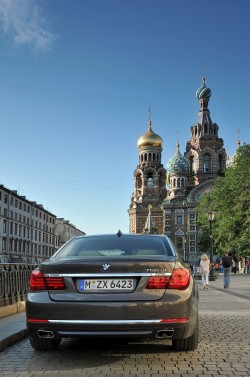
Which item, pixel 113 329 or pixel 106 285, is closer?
pixel 113 329

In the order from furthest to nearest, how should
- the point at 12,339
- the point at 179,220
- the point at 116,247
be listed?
the point at 179,220 < the point at 12,339 < the point at 116,247

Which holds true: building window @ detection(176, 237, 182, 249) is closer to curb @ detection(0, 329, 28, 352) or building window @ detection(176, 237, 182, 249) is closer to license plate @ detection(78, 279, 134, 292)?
curb @ detection(0, 329, 28, 352)

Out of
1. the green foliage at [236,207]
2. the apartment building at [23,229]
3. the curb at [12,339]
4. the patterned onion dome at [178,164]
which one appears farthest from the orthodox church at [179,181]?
the curb at [12,339]

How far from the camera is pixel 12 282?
439 inches

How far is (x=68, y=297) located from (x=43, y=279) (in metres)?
0.40

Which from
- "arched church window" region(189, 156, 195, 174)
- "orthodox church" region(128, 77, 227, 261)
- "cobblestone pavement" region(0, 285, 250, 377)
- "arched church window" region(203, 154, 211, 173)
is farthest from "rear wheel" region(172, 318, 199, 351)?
"arched church window" region(189, 156, 195, 174)

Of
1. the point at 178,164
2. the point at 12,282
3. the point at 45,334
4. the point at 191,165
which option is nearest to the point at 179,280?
the point at 45,334

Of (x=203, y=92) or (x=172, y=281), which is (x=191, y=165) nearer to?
(x=203, y=92)

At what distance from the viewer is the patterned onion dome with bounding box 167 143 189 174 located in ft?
312

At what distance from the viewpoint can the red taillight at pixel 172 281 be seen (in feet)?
17.5

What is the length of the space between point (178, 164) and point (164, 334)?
90859mm

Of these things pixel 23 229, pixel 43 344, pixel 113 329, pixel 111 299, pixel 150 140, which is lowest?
pixel 43 344

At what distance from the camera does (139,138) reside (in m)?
107

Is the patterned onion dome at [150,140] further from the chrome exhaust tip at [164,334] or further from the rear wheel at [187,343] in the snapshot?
the chrome exhaust tip at [164,334]
